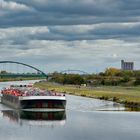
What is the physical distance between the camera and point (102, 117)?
3051 inches

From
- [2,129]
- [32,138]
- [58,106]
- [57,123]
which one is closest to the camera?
[32,138]

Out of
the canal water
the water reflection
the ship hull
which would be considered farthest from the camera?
the ship hull

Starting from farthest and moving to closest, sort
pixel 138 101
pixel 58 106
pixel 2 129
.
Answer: pixel 138 101
pixel 58 106
pixel 2 129

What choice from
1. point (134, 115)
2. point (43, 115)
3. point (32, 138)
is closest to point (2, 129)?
point (32, 138)

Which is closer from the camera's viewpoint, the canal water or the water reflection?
the canal water

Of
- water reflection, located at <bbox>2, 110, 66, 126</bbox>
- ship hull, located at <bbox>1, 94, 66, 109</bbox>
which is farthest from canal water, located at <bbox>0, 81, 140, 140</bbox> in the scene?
ship hull, located at <bbox>1, 94, 66, 109</bbox>

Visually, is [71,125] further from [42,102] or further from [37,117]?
[42,102]

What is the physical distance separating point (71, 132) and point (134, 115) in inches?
865

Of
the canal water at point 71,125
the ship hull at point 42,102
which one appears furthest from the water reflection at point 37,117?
the ship hull at point 42,102

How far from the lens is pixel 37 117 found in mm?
79750

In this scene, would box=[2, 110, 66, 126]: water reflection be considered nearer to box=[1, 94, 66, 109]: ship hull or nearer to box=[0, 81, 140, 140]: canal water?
box=[0, 81, 140, 140]: canal water

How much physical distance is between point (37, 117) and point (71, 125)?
40.6 ft

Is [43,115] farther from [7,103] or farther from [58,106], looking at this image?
[7,103]

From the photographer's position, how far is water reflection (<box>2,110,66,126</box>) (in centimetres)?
7377
